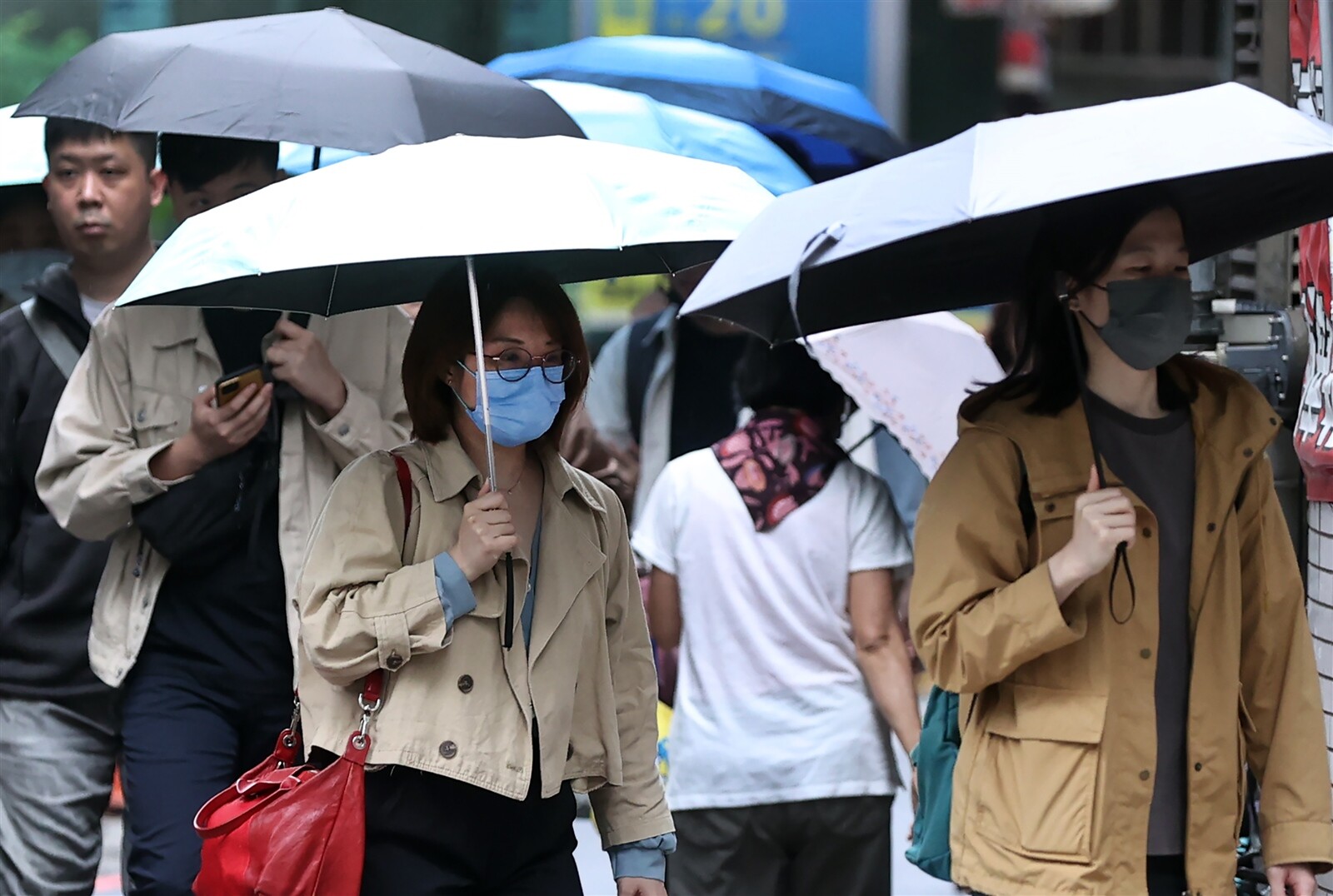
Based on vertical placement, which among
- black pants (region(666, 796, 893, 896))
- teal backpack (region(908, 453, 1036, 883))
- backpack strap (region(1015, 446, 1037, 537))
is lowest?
black pants (region(666, 796, 893, 896))

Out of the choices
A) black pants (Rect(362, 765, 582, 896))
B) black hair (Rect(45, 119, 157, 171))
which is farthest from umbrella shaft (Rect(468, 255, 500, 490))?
black hair (Rect(45, 119, 157, 171))

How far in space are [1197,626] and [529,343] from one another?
1.25 m

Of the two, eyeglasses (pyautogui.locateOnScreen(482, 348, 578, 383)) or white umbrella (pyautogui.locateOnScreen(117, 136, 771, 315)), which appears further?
eyeglasses (pyautogui.locateOnScreen(482, 348, 578, 383))

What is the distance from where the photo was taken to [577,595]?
3535 millimetres

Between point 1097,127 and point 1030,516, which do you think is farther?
point 1030,516

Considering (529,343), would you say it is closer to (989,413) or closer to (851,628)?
(989,413)

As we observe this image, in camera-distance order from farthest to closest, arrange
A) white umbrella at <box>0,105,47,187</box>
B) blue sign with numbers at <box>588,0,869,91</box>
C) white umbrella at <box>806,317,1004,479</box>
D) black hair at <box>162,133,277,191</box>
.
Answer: blue sign with numbers at <box>588,0,869,91</box>, white umbrella at <box>0,105,47,187</box>, white umbrella at <box>806,317,1004,479</box>, black hair at <box>162,133,277,191</box>

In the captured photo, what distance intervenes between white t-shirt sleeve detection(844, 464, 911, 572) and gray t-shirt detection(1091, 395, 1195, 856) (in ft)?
3.95

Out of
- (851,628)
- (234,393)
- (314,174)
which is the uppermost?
(314,174)

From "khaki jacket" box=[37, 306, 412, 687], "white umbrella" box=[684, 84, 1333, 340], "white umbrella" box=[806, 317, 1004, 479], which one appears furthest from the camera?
"white umbrella" box=[806, 317, 1004, 479]

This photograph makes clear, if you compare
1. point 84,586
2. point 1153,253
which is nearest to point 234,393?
point 84,586

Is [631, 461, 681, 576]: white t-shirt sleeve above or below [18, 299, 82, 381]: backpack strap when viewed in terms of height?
below

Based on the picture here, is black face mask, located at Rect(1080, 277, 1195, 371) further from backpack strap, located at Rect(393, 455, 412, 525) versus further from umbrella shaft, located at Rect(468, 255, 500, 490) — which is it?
backpack strap, located at Rect(393, 455, 412, 525)

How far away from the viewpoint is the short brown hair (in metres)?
3.49
